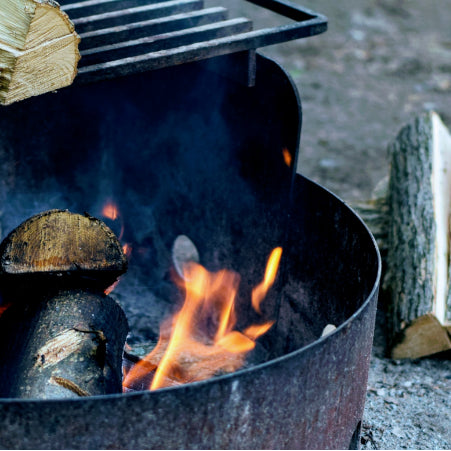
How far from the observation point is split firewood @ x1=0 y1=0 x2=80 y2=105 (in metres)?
1.55

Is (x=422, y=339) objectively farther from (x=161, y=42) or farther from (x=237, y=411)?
(x=161, y=42)

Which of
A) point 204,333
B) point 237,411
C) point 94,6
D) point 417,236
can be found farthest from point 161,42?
point 417,236

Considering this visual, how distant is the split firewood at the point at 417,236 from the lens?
2.52 meters

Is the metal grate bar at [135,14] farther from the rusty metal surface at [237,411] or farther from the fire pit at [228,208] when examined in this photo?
the rusty metal surface at [237,411]

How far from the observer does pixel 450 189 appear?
123 inches

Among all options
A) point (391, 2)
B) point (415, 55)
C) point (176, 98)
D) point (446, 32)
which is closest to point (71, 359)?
point (176, 98)

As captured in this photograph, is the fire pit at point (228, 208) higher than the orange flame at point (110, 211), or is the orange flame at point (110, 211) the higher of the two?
the fire pit at point (228, 208)

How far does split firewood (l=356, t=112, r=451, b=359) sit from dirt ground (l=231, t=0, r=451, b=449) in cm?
16

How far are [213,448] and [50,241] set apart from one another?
2.80 ft

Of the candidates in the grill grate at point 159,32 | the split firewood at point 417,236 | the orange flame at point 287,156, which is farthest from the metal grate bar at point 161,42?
the split firewood at point 417,236

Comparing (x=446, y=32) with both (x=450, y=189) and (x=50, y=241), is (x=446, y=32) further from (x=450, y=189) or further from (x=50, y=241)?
(x=50, y=241)

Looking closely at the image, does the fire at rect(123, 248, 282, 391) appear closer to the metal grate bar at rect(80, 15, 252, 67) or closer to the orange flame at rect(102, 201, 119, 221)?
the orange flame at rect(102, 201, 119, 221)

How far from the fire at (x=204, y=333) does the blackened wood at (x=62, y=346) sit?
373 millimetres

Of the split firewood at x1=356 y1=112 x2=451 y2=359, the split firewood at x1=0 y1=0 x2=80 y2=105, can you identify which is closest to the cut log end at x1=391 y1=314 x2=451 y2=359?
the split firewood at x1=356 y1=112 x2=451 y2=359
